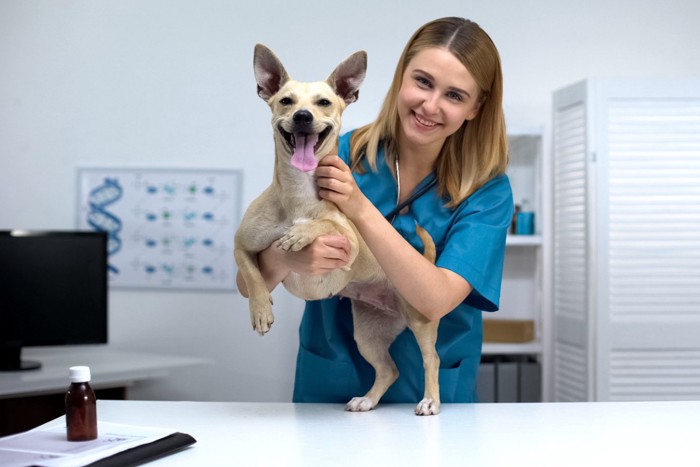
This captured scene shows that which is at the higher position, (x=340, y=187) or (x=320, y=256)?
(x=340, y=187)

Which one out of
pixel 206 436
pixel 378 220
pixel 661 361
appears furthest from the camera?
pixel 661 361

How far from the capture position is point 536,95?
11.3ft

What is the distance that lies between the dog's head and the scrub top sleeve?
1.15 feet

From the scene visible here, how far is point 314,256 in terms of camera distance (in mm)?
1485

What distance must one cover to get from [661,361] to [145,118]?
2.47 m

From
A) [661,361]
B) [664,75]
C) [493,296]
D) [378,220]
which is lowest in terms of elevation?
[661,361]

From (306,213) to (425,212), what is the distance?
0.34 metres

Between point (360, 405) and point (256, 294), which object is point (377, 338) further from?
point (256, 294)

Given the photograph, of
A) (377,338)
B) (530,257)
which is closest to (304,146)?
(377,338)

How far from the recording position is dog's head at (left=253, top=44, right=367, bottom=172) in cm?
148

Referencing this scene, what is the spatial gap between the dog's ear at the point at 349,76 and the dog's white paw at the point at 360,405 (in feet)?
2.19

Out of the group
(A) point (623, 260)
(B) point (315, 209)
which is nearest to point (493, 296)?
(B) point (315, 209)

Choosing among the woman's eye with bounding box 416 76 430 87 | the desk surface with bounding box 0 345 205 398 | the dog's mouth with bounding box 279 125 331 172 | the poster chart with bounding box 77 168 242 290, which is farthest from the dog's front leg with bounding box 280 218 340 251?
the poster chart with bounding box 77 168 242 290

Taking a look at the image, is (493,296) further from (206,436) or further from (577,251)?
(577,251)
